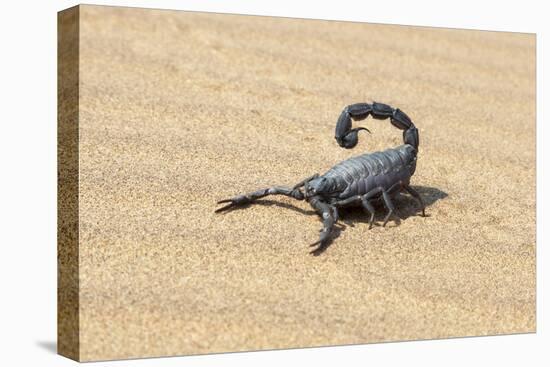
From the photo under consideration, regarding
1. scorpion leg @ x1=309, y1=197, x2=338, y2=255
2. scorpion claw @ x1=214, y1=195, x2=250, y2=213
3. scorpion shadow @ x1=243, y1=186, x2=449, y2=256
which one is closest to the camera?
scorpion leg @ x1=309, y1=197, x2=338, y2=255

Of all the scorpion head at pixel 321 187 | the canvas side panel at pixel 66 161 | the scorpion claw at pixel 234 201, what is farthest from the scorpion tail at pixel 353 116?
the canvas side panel at pixel 66 161

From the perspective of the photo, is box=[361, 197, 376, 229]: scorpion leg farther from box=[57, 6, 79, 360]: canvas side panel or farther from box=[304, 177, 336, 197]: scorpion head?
box=[57, 6, 79, 360]: canvas side panel

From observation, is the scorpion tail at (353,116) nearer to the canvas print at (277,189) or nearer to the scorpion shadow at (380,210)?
the canvas print at (277,189)

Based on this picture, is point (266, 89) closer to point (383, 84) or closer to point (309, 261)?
point (383, 84)

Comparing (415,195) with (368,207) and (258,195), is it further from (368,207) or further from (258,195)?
(258,195)

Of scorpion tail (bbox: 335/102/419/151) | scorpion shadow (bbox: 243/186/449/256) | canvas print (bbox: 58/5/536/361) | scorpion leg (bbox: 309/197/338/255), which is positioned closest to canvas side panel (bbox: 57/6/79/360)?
canvas print (bbox: 58/5/536/361)

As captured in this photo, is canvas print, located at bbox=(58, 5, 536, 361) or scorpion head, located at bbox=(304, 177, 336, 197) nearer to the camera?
canvas print, located at bbox=(58, 5, 536, 361)
